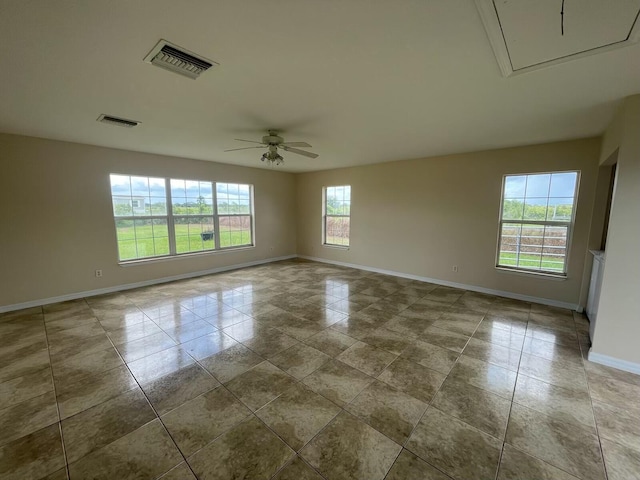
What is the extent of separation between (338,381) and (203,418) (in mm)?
1092

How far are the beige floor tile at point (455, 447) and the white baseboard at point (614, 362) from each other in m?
1.83

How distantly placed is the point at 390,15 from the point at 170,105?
230 cm

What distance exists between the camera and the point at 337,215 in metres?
6.86

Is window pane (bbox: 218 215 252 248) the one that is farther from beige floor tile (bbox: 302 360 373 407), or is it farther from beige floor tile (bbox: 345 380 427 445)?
beige floor tile (bbox: 345 380 427 445)

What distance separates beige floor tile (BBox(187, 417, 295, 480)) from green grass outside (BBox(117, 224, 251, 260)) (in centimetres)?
445

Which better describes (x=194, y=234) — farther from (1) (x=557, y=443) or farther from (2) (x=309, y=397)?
(1) (x=557, y=443)

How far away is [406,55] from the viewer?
176 centimetres

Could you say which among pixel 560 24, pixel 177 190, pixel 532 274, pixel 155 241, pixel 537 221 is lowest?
pixel 532 274

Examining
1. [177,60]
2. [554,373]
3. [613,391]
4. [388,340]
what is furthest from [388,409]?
[177,60]

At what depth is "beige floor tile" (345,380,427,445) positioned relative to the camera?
5.82 ft

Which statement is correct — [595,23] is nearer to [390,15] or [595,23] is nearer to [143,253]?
[390,15]

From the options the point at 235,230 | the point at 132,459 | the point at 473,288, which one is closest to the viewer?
the point at 132,459

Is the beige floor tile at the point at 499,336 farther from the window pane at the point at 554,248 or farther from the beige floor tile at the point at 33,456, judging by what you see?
the beige floor tile at the point at 33,456

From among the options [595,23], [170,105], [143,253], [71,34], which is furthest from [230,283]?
[595,23]
